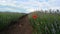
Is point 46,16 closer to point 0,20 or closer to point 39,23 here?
point 39,23

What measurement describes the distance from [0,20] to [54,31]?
14.6 feet

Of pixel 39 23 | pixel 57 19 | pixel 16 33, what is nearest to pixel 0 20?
pixel 16 33

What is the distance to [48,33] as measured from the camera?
12320mm

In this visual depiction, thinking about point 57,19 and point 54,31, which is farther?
point 57,19

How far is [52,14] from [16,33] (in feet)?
9.13

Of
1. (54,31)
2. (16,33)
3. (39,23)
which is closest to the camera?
(54,31)

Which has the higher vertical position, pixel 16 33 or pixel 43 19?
pixel 43 19

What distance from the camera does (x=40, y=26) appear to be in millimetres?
12797

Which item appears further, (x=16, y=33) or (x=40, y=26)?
(x=16, y=33)

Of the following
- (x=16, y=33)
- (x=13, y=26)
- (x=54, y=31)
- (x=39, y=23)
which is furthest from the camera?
(x=13, y=26)

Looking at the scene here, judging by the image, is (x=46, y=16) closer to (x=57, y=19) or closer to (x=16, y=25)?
(x=57, y=19)

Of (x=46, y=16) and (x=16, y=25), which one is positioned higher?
(x=46, y=16)

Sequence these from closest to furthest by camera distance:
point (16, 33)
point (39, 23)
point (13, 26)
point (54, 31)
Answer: point (54, 31), point (39, 23), point (16, 33), point (13, 26)

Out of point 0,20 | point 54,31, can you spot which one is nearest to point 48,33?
point 54,31
